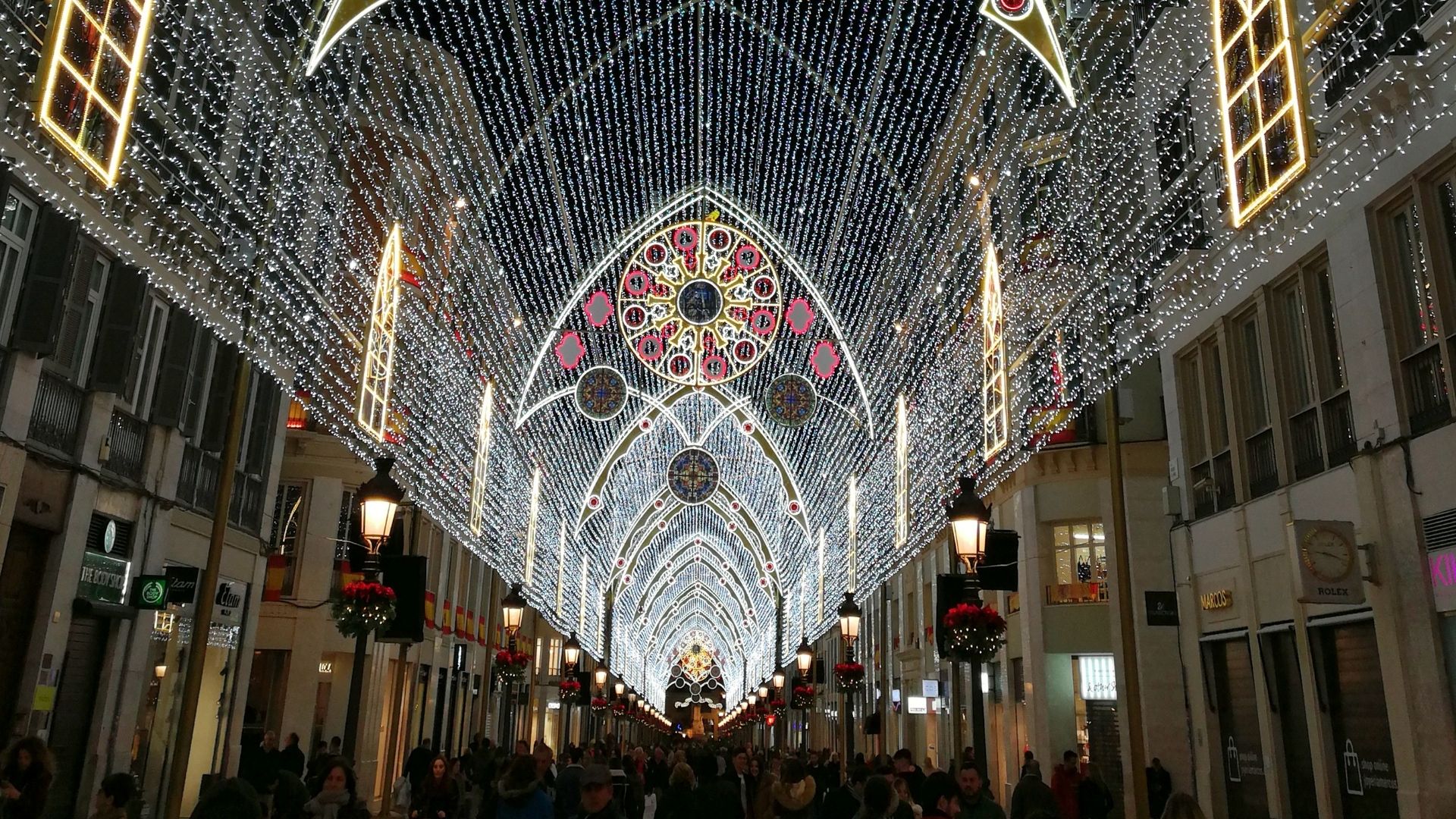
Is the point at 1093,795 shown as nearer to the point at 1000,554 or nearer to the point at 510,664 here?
the point at 1000,554

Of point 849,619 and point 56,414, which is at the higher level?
point 56,414

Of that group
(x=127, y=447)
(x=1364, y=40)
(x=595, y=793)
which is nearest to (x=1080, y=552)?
(x=1364, y=40)

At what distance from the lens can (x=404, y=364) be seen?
2294 centimetres

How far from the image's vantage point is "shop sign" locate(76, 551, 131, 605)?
1421 cm

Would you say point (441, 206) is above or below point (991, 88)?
below

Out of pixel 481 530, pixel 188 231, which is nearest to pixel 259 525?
pixel 188 231

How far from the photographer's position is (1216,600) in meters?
15.6

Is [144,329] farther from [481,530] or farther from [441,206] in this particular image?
[481,530]

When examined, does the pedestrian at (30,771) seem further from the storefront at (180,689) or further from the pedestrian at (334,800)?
the storefront at (180,689)

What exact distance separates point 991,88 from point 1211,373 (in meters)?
13.1

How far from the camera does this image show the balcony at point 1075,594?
70.7 ft

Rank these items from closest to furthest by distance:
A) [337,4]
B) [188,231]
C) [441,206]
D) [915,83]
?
→ [337,4] → [188,231] → [915,83] → [441,206]

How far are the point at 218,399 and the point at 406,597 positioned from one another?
287 inches

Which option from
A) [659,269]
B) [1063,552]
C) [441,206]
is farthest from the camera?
[659,269]
